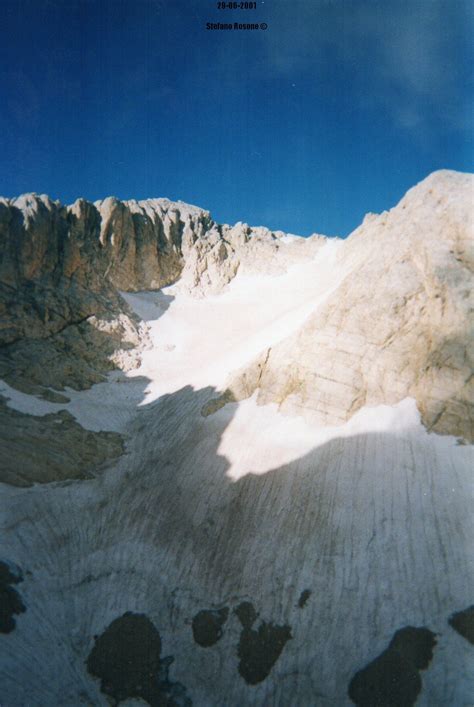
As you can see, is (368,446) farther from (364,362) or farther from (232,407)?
(232,407)

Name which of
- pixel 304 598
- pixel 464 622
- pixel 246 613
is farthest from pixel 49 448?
pixel 464 622

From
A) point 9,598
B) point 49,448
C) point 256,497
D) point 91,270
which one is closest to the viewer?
point 9,598

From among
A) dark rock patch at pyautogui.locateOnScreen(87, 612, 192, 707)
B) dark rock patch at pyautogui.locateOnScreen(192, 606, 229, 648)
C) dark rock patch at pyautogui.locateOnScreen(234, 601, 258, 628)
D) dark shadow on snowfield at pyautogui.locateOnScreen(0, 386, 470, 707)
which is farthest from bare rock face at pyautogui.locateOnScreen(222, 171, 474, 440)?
dark rock patch at pyautogui.locateOnScreen(87, 612, 192, 707)

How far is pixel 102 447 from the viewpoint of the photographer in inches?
1574

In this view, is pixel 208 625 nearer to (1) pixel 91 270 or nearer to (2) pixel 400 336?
(2) pixel 400 336

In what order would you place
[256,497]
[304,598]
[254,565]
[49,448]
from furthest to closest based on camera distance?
[49,448]
[256,497]
[254,565]
[304,598]

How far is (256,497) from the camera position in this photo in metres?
31.5

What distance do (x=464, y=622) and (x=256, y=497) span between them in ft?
49.0

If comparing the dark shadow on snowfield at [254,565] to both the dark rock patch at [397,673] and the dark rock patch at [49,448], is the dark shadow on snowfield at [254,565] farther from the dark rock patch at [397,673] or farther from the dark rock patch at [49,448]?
the dark rock patch at [49,448]

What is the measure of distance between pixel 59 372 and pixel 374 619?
133 ft

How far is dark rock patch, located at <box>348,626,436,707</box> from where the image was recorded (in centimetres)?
2009

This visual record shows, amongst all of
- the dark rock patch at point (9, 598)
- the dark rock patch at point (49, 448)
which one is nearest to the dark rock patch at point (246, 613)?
the dark rock patch at point (9, 598)

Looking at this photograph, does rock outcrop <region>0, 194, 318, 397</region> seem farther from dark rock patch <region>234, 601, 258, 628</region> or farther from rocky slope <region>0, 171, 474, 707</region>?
dark rock patch <region>234, 601, 258, 628</region>

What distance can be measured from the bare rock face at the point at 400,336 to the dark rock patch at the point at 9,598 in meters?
23.5
